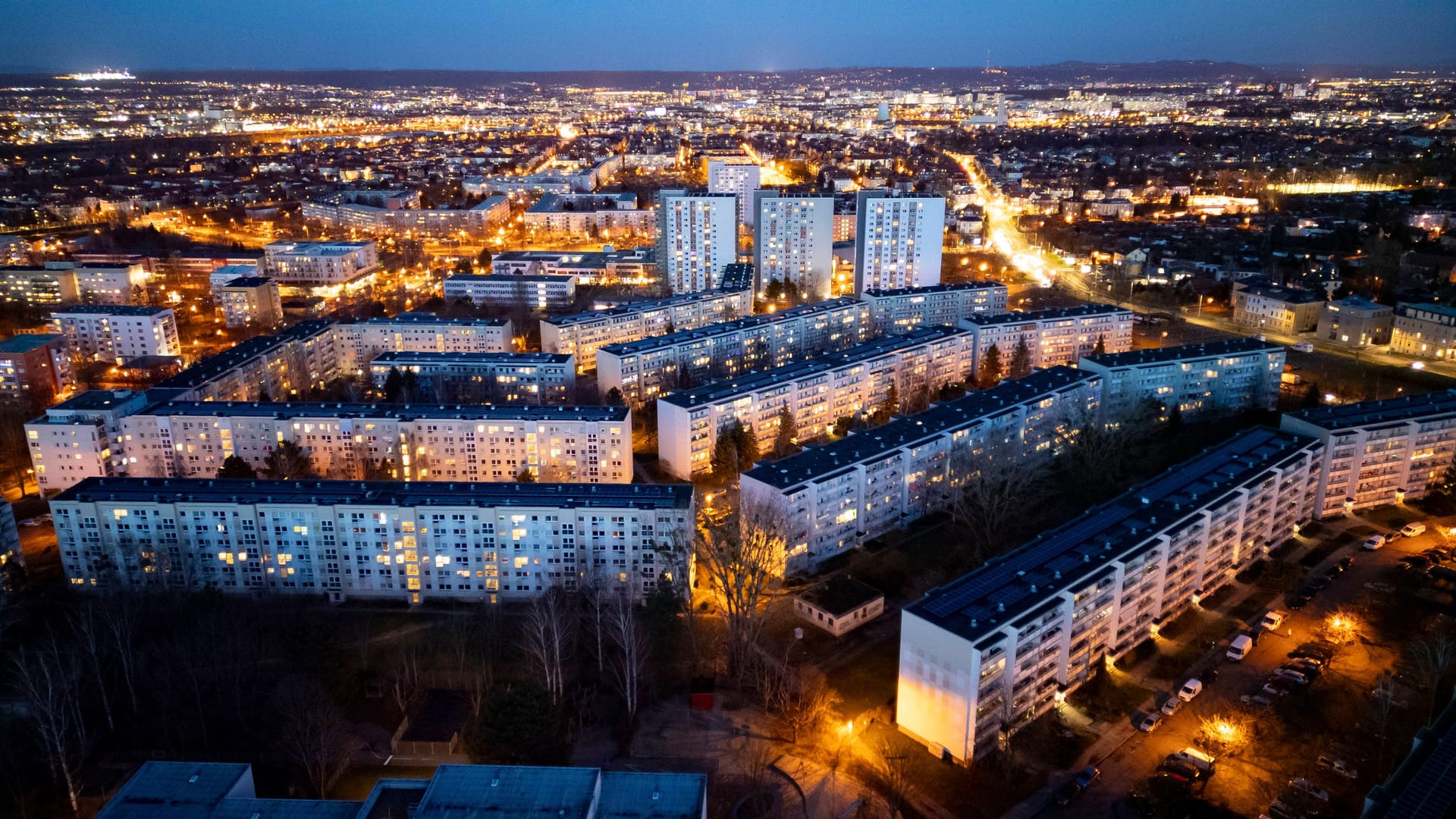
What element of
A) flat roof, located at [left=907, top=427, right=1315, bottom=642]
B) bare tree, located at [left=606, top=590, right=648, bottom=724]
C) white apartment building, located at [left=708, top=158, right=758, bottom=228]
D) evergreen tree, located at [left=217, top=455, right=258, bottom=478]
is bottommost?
bare tree, located at [left=606, top=590, right=648, bottom=724]

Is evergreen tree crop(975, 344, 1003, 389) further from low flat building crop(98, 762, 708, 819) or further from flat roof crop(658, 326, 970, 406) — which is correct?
low flat building crop(98, 762, 708, 819)

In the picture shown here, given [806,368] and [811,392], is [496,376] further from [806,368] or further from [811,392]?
[811,392]

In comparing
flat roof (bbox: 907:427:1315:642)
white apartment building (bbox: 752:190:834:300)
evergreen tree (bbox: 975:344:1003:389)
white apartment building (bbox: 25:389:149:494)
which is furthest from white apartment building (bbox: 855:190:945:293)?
white apartment building (bbox: 25:389:149:494)

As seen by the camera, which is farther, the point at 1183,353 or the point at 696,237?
the point at 696,237

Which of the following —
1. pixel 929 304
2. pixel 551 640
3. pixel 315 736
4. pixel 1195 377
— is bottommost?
pixel 315 736

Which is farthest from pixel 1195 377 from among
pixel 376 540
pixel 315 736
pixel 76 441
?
pixel 76 441
